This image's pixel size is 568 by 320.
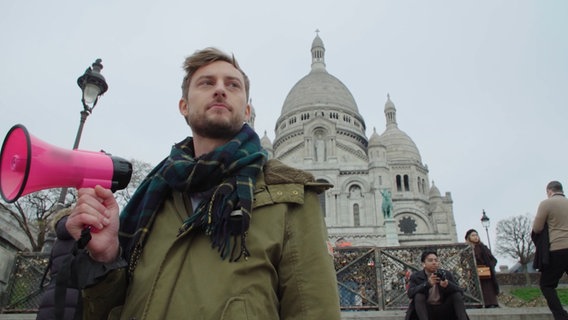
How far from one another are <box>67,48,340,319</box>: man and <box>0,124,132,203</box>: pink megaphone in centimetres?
9


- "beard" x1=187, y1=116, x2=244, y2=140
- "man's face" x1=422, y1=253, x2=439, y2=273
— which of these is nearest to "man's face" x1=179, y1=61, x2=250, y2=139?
"beard" x1=187, y1=116, x2=244, y2=140

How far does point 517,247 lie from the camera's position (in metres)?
48.0

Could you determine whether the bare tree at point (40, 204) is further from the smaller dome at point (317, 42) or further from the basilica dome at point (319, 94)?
the smaller dome at point (317, 42)

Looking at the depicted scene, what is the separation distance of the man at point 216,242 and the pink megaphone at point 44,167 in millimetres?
92

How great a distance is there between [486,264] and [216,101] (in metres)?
7.63

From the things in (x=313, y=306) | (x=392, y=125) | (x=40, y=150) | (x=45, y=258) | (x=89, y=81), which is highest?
(x=392, y=125)

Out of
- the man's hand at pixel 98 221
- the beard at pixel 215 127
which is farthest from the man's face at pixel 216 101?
the man's hand at pixel 98 221

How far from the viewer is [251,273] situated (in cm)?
184

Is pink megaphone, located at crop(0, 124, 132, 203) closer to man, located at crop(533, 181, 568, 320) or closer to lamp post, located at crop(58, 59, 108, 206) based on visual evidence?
man, located at crop(533, 181, 568, 320)

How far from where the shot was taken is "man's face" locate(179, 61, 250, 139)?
224 centimetres

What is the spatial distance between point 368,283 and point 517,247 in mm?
47594

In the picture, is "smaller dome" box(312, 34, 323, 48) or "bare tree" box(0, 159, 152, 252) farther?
"smaller dome" box(312, 34, 323, 48)

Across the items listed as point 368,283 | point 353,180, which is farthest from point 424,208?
point 368,283

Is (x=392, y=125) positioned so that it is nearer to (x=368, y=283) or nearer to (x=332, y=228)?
(x=332, y=228)
